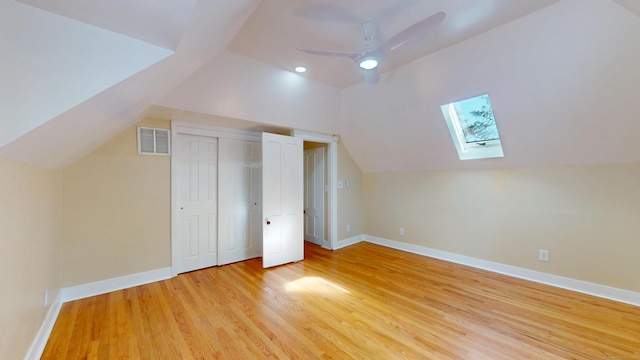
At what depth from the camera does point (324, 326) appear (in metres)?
2.28

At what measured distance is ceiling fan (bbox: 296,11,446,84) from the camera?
68.5 inches

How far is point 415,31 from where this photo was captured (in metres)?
1.85

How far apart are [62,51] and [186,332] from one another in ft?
7.20

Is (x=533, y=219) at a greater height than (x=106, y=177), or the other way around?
(x=106, y=177)

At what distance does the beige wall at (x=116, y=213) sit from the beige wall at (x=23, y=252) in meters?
0.46

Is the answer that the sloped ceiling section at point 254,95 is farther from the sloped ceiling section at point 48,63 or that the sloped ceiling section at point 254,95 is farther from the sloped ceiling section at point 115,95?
the sloped ceiling section at point 48,63

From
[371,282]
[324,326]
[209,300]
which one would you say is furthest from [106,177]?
[371,282]

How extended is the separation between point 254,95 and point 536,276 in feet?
14.3

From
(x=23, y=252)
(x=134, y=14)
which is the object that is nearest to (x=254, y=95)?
(x=134, y=14)

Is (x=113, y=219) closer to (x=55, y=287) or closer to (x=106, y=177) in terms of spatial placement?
(x=106, y=177)

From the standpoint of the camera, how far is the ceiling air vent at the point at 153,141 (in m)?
3.15

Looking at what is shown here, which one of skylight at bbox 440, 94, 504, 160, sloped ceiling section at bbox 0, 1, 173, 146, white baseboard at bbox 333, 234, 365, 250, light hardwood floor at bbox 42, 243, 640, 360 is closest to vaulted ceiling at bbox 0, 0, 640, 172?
sloped ceiling section at bbox 0, 1, 173, 146

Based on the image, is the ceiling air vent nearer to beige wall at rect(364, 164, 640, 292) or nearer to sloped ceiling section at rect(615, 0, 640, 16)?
beige wall at rect(364, 164, 640, 292)

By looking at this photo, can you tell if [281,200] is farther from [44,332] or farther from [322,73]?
[44,332]
